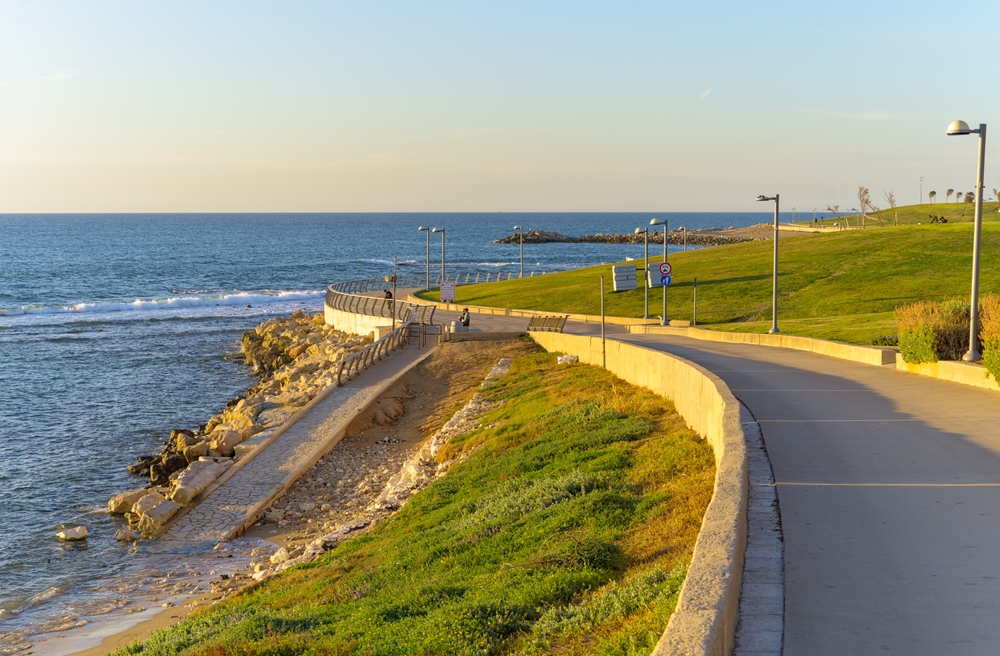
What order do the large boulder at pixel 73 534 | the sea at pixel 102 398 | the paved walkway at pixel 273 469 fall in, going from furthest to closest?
1. the large boulder at pixel 73 534
2. the paved walkway at pixel 273 469
3. the sea at pixel 102 398

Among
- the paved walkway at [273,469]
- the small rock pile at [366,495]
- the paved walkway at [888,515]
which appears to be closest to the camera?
the paved walkway at [888,515]

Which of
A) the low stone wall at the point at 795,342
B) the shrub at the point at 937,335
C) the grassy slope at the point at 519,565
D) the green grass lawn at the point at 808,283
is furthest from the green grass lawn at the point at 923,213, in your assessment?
the grassy slope at the point at 519,565

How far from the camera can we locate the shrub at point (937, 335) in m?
18.4

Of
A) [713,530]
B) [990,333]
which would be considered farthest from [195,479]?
[990,333]

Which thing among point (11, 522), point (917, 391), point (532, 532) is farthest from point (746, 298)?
point (532, 532)

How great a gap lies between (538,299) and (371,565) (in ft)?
139

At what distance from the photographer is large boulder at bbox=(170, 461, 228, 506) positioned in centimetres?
2012

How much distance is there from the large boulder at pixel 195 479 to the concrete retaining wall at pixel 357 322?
18.5 meters

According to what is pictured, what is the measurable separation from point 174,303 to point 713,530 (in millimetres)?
80102

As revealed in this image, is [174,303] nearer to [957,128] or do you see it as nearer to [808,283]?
[808,283]

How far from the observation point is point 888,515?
8625 millimetres

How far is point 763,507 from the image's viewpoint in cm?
882

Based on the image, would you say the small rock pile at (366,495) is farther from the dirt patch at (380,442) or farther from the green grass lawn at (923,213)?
the green grass lawn at (923,213)

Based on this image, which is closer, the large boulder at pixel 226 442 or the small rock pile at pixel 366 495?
the small rock pile at pixel 366 495
